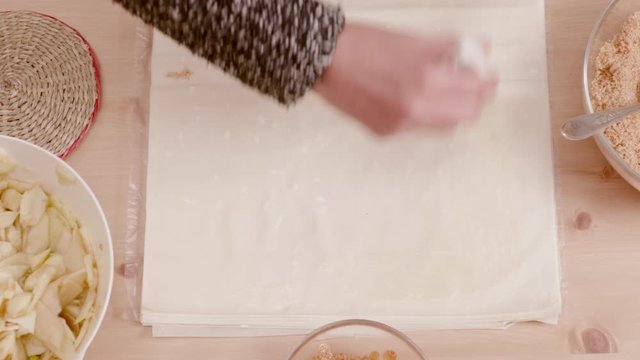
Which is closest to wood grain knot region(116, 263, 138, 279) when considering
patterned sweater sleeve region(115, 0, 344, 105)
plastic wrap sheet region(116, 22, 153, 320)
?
plastic wrap sheet region(116, 22, 153, 320)

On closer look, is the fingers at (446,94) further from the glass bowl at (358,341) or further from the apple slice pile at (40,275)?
the apple slice pile at (40,275)

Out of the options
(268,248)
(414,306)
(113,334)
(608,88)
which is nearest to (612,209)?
(608,88)

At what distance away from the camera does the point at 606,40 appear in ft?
2.49

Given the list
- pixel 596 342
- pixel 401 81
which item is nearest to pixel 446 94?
pixel 401 81

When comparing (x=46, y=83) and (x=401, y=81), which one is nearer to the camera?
(x=401, y=81)

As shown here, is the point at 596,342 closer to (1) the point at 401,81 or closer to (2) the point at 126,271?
(1) the point at 401,81

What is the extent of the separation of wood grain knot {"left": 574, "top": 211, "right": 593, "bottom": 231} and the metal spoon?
8 centimetres

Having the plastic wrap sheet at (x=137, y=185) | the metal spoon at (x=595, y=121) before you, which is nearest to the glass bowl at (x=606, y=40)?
the metal spoon at (x=595, y=121)

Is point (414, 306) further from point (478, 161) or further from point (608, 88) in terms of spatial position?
point (608, 88)

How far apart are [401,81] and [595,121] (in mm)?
201

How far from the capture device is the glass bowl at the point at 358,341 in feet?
2.24

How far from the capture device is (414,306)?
0.73 meters

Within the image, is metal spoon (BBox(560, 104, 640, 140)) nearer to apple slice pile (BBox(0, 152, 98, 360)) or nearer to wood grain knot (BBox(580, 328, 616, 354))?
wood grain knot (BBox(580, 328, 616, 354))

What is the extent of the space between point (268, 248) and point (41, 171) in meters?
0.23
